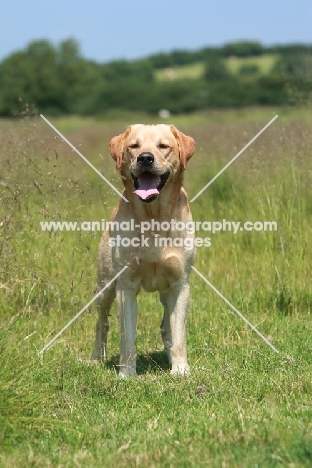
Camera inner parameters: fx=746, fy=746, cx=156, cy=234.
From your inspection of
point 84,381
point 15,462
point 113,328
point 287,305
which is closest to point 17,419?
point 15,462

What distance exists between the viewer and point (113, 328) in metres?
6.00

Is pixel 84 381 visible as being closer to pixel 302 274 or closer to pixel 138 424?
pixel 138 424

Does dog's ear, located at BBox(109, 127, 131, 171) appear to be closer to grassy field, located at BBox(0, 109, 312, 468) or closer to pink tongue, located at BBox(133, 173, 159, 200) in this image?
pink tongue, located at BBox(133, 173, 159, 200)

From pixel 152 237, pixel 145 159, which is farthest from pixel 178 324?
pixel 145 159

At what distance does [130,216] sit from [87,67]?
72665 mm

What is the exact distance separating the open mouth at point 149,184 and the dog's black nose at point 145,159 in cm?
12

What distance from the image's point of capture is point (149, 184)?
4879 millimetres

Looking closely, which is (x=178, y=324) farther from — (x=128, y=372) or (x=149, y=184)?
(x=149, y=184)

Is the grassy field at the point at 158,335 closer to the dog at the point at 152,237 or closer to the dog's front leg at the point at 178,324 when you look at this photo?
the dog's front leg at the point at 178,324

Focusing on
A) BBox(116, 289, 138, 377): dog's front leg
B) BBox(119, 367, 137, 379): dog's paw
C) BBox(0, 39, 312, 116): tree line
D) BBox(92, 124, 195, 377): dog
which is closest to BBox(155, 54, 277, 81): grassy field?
BBox(0, 39, 312, 116): tree line

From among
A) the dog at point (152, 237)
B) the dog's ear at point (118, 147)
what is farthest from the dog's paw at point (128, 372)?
the dog's ear at point (118, 147)

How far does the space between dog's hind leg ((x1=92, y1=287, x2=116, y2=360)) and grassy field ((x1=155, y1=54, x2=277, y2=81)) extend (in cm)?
3982

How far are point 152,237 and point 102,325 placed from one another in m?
0.83

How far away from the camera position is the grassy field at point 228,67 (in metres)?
46.9
